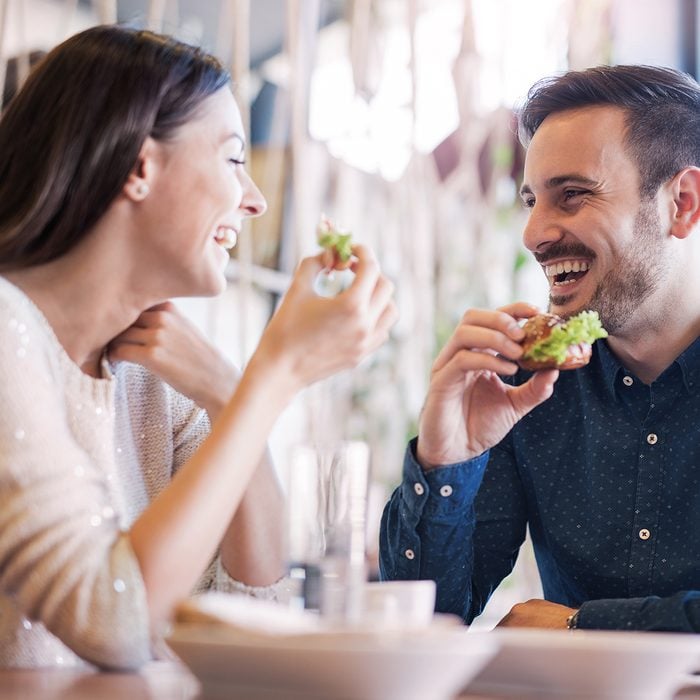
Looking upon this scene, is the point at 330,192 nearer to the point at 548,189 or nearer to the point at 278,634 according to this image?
the point at 548,189

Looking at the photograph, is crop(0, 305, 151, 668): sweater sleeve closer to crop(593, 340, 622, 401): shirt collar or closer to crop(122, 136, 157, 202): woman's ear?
crop(122, 136, 157, 202): woman's ear

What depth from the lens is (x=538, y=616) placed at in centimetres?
175

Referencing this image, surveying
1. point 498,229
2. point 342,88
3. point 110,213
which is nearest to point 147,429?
point 110,213

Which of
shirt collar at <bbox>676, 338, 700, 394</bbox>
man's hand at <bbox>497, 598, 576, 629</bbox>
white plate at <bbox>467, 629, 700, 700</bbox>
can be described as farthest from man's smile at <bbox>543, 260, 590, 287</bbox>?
white plate at <bbox>467, 629, 700, 700</bbox>

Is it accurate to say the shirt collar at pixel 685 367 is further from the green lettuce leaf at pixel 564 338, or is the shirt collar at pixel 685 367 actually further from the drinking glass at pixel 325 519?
the drinking glass at pixel 325 519

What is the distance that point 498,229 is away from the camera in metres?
3.97

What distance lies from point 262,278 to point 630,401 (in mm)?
2307

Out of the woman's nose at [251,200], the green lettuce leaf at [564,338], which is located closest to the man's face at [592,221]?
the green lettuce leaf at [564,338]

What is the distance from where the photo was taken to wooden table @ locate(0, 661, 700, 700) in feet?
3.03

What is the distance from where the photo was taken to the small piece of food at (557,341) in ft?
5.94

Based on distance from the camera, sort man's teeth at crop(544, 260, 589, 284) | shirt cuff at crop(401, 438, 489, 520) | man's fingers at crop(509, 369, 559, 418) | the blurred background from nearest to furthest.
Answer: man's fingers at crop(509, 369, 559, 418), shirt cuff at crop(401, 438, 489, 520), man's teeth at crop(544, 260, 589, 284), the blurred background

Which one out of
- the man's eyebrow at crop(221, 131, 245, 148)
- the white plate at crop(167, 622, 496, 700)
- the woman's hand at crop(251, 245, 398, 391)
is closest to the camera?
the white plate at crop(167, 622, 496, 700)

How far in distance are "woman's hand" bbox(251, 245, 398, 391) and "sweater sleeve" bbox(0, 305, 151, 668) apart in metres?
0.26

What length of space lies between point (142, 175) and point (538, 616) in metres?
0.94
